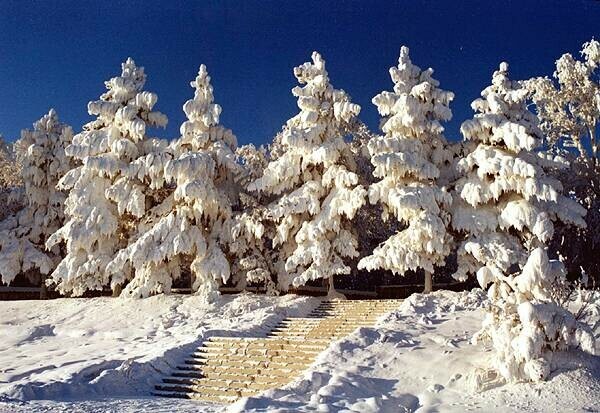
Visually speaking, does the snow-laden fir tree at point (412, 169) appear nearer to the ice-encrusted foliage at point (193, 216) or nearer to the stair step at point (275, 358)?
the ice-encrusted foliage at point (193, 216)

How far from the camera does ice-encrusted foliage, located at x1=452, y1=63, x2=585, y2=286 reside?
20.2 meters

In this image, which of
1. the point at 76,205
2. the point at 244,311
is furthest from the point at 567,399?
the point at 76,205

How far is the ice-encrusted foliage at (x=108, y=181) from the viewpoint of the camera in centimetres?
2511

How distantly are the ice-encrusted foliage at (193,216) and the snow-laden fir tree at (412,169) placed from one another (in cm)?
604

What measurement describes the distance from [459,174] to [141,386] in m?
14.1

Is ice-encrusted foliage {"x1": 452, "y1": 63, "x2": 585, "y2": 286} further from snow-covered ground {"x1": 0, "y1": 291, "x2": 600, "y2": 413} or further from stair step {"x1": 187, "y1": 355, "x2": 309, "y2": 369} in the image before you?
stair step {"x1": 187, "y1": 355, "x2": 309, "y2": 369}

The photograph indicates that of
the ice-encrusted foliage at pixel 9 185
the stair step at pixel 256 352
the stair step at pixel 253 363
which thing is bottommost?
the stair step at pixel 253 363

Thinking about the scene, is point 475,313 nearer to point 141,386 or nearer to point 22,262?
point 141,386

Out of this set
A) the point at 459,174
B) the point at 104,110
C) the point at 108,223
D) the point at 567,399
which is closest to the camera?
the point at 567,399

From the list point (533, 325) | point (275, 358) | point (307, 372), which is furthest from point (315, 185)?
point (533, 325)

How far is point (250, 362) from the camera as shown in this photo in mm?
14844

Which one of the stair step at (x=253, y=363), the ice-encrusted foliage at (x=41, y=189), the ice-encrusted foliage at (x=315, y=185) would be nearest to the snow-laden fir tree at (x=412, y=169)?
the ice-encrusted foliage at (x=315, y=185)

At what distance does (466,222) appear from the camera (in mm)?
21172

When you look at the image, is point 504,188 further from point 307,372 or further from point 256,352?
point 307,372
